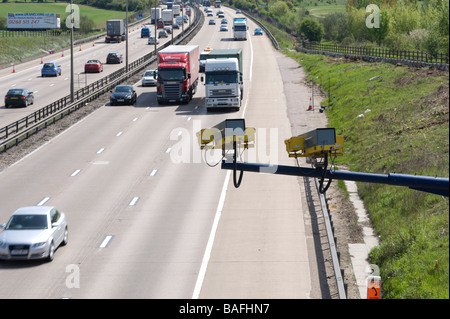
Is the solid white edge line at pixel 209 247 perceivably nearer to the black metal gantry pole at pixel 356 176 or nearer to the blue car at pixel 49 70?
the black metal gantry pole at pixel 356 176

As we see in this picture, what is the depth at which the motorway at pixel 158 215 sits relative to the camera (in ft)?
77.8

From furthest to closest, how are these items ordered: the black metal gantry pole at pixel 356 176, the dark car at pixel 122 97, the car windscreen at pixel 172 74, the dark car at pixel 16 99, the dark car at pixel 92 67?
1. the dark car at pixel 92 67
2. the dark car at pixel 122 97
3. the dark car at pixel 16 99
4. the car windscreen at pixel 172 74
5. the black metal gantry pole at pixel 356 176

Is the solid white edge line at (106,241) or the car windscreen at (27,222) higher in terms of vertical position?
the car windscreen at (27,222)

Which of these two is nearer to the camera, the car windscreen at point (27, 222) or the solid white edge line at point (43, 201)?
the car windscreen at point (27, 222)

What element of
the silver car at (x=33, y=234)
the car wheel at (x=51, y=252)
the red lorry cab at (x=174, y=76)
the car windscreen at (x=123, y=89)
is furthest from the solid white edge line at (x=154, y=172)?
the car windscreen at (x=123, y=89)

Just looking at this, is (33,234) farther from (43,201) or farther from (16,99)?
(16,99)

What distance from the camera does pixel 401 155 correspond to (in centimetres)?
3719

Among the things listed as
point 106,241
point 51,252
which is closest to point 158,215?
point 106,241

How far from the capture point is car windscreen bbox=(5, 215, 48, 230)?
2616 cm

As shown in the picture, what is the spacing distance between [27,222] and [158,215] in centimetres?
631

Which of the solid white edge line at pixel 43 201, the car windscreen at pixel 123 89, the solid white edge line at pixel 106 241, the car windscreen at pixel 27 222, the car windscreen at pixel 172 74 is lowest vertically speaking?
the solid white edge line at pixel 106 241

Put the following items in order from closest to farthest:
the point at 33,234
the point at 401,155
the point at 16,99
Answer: the point at 33,234 → the point at 401,155 → the point at 16,99

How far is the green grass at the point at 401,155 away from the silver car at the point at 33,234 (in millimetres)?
9954
